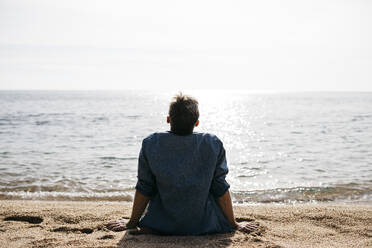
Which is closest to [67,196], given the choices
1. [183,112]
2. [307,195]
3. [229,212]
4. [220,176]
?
[229,212]

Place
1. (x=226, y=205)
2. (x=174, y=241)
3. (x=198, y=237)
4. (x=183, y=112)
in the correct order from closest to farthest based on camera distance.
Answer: (x=183, y=112), (x=174, y=241), (x=198, y=237), (x=226, y=205)

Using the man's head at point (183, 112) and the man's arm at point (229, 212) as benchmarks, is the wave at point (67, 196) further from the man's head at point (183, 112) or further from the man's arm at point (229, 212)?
the man's head at point (183, 112)

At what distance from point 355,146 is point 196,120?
36.7 ft

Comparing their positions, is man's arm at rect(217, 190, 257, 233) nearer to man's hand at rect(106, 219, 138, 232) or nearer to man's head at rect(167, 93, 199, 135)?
man's head at rect(167, 93, 199, 135)

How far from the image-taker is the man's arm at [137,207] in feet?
11.3

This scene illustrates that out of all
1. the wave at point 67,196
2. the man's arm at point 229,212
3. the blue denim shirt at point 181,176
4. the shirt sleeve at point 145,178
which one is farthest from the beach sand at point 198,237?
the wave at point 67,196

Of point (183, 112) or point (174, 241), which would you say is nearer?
point (183, 112)

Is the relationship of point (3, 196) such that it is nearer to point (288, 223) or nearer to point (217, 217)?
point (217, 217)

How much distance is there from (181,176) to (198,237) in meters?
0.74

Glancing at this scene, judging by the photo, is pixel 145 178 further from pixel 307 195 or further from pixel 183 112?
pixel 307 195

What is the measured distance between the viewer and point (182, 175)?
317 centimetres

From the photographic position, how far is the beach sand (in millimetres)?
3281

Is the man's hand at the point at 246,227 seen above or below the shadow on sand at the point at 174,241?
below

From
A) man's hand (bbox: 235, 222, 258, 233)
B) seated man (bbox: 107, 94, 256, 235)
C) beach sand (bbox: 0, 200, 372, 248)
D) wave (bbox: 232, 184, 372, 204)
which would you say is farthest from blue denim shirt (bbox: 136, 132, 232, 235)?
wave (bbox: 232, 184, 372, 204)
